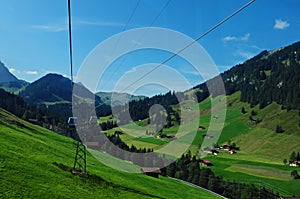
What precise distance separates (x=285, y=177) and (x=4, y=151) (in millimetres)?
129644

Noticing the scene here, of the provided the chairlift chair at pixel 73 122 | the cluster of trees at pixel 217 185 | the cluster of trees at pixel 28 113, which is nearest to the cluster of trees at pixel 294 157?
the cluster of trees at pixel 217 185

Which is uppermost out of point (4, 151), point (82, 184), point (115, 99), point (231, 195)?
point (115, 99)

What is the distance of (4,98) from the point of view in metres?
166

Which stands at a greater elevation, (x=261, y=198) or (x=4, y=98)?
(x=4, y=98)

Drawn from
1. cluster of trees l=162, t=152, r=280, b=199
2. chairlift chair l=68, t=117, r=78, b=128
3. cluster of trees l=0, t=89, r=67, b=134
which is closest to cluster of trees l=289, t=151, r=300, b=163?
cluster of trees l=162, t=152, r=280, b=199

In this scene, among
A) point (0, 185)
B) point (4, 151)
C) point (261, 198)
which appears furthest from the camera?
point (261, 198)

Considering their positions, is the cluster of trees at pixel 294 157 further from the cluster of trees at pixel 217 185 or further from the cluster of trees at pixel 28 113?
the cluster of trees at pixel 28 113

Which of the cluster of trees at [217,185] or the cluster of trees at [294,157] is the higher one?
the cluster of trees at [294,157]


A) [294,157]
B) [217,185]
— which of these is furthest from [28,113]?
[294,157]

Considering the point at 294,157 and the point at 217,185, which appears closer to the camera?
the point at 217,185

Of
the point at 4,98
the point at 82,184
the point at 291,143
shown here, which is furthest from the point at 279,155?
the point at 82,184

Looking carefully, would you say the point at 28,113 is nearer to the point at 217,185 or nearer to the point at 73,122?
the point at 217,185

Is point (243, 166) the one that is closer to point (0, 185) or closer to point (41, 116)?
point (41, 116)

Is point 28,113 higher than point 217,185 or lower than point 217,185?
higher
